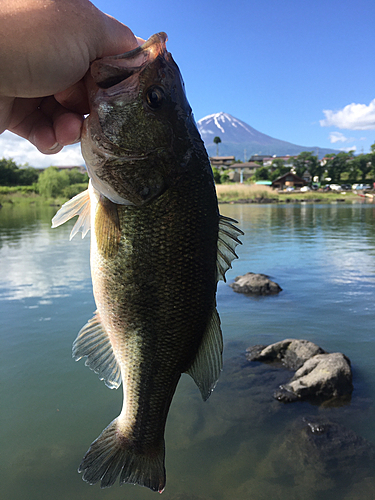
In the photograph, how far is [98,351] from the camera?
211cm

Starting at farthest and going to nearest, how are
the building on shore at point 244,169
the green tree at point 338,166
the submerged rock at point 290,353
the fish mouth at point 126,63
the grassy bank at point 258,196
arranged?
the building on shore at point 244,169, the green tree at point 338,166, the grassy bank at point 258,196, the submerged rock at point 290,353, the fish mouth at point 126,63

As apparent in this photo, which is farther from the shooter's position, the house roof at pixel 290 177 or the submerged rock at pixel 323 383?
the house roof at pixel 290 177

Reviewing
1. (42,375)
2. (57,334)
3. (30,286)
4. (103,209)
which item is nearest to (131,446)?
(103,209)

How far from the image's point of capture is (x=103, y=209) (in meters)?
1.85

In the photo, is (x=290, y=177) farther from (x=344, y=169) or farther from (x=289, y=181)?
(x=344, y=169)

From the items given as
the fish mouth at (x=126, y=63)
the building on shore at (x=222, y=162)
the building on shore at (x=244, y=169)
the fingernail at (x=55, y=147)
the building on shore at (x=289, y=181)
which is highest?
the building on shore at (x=222, y=162)

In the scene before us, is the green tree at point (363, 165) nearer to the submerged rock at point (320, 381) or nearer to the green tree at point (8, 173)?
the green tree at point (8, 173)

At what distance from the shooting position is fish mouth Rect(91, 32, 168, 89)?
1.68 metres

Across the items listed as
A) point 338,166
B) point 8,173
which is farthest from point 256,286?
point 338,166

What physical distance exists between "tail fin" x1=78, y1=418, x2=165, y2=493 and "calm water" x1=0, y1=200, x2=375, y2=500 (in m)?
3.30

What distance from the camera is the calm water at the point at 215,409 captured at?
4.94 m

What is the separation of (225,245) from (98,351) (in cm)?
91

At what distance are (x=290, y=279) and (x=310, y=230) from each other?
648 inches

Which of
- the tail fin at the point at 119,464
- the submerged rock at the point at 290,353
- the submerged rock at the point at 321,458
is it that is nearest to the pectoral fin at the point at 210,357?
the tail fin at the point at 119,464
